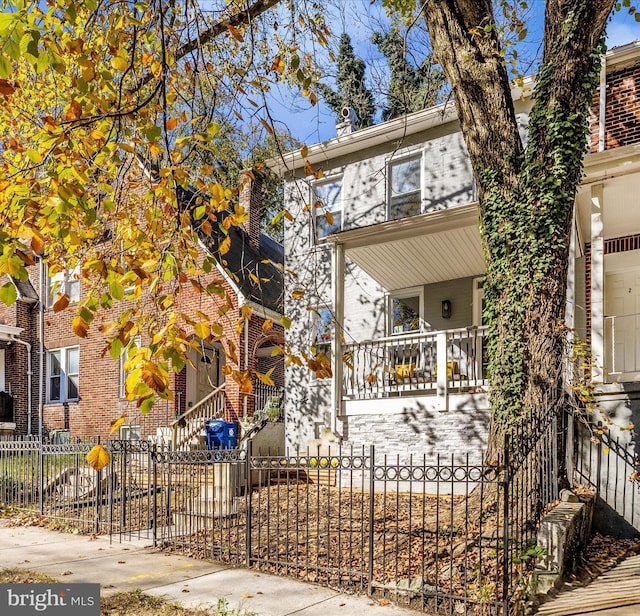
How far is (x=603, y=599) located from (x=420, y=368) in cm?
790

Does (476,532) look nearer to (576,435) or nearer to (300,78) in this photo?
(576,435)

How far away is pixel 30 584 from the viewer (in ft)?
21.7

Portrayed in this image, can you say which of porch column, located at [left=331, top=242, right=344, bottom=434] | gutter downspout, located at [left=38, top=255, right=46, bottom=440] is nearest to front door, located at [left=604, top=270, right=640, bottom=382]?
porch column, located at [left=331, top=242, right=344, bottom=434]

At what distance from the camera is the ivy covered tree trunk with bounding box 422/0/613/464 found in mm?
7516

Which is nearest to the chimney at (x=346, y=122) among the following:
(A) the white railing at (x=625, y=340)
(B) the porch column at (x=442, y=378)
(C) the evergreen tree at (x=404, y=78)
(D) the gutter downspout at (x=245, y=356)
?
(C) the evergreen tree at (x=404, y=78)

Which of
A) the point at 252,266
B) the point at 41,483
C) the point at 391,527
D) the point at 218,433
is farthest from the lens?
the point at 252,266

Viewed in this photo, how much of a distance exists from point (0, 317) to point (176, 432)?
9574 mm

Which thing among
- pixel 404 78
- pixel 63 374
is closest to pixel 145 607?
pixel 404 78

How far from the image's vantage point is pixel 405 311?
49.2 feet

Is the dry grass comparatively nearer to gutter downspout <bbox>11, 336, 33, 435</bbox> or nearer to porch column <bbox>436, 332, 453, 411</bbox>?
porch column <bbox>436, 332, 453, 411</bbox>

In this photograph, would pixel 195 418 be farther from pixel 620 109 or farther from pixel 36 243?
pixel 36 243

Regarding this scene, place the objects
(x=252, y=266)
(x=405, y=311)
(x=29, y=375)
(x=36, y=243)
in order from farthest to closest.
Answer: (x=29, y=375)
(x=252, y=266)
(x=405, y=311)
(x=36, y=243)

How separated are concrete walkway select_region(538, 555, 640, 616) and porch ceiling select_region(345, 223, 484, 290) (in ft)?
20.7

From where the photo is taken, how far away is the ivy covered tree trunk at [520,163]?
296 inches
